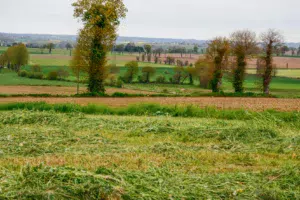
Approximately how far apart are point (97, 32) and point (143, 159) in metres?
31.6

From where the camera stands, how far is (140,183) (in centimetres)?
712

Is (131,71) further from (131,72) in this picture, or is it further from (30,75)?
(30,75)

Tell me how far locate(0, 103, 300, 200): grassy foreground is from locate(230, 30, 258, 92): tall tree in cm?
3511

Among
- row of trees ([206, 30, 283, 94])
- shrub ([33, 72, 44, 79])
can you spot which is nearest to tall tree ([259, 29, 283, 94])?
row of trees ([206, 30, 283, 94])

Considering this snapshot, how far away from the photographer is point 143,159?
378 inches

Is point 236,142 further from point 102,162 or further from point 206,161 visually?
point 102,162

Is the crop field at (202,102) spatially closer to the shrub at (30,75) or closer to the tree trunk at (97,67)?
the tree trunk at (97,67)

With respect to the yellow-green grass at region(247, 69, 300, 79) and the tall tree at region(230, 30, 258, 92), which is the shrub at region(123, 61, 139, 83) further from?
the yellow-green grass at region(247, 69, 300, 79)

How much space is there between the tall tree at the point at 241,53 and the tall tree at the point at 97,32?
18952 mm

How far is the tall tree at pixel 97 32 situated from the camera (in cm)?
3972

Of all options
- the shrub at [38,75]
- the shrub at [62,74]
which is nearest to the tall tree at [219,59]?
the shrub at [62,74]

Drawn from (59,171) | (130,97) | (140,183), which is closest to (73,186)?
(59,171)

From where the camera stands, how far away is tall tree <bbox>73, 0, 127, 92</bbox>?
39.7 m

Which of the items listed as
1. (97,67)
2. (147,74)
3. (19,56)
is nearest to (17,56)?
(19,56)
